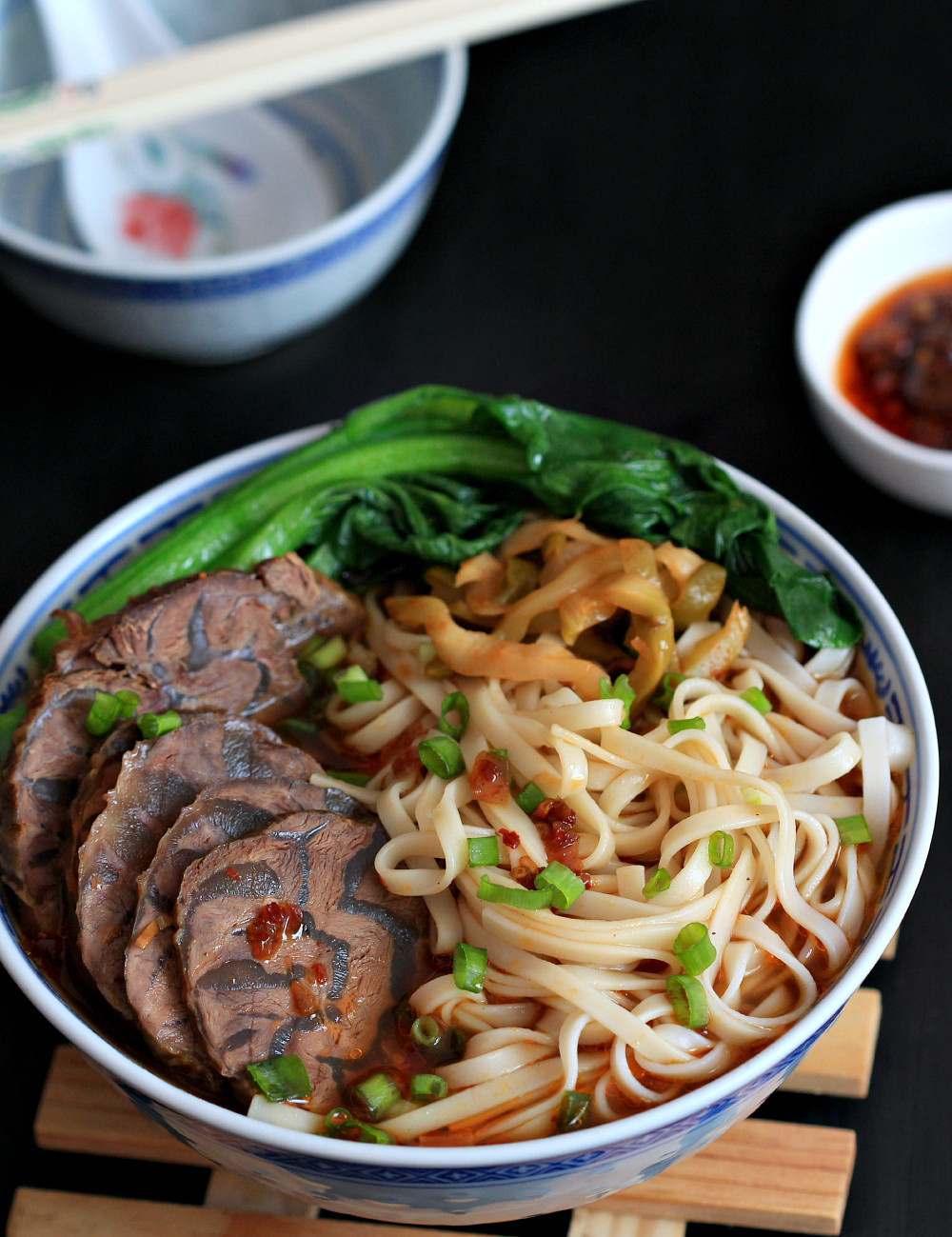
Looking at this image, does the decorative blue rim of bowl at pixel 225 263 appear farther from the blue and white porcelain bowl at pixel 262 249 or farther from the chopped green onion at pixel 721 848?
the chopped green onion at pixel 721 848

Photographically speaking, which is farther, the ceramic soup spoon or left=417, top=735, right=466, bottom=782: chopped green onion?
the ceramic soup spoon

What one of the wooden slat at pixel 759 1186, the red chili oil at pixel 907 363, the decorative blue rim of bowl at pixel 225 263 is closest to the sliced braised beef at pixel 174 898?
the wooden slat at pixel 759 1186

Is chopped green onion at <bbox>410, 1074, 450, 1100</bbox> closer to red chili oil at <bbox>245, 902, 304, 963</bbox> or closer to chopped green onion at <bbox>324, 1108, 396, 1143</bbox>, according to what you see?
chopped green onion at <bbox>324, 1108, 396, 1143</bbox>

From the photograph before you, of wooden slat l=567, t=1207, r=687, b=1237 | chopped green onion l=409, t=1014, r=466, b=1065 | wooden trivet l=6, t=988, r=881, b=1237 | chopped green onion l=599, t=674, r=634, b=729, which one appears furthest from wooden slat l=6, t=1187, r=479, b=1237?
chopped green onion l=599, t=674, r=634, b=729

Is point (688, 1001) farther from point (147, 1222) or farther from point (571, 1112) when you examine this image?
point (147, 1222)

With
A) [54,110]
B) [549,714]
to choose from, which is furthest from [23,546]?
[549,714]
